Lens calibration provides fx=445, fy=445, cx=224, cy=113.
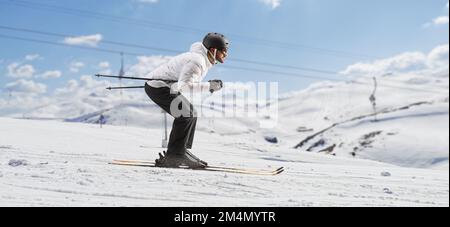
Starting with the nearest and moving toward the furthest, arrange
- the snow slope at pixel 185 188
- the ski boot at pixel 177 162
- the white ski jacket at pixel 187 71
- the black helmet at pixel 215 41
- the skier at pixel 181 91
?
the snow slope at pixel 185 188, the white ski jacket at pixel 187 71, the skier at pixel 181 91, the black helmet at pixel 215 41, the ski boot at pixel 177 162

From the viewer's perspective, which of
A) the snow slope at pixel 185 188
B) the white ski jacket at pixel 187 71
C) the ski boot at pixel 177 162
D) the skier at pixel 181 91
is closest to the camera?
the snow slope at pixel 185 188

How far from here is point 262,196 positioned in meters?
5.39

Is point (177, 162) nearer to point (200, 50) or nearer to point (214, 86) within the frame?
point (214, 86)

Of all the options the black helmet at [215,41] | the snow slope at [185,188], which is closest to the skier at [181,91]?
the black helmet at [215,41]

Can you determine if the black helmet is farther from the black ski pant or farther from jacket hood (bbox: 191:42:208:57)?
the black ski pant

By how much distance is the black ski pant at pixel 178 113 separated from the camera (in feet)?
23.4

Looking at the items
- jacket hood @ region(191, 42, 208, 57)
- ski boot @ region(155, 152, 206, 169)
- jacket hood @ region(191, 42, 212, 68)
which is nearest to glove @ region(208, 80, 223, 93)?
jacket hood @ region(191, 42, 212, 68)

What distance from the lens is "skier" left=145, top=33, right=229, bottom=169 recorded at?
23.2ft

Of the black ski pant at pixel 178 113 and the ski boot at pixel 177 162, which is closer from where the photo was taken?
the black ski pant at pixel 178 113

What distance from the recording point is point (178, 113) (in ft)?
23.4

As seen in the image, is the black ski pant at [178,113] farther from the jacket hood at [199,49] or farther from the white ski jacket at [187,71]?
the jacket hood at [199,49]
